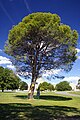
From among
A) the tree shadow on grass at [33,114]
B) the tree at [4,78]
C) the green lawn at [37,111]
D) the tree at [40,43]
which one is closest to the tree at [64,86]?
the tree at [4,78]

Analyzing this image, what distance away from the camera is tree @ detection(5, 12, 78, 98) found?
3182cm

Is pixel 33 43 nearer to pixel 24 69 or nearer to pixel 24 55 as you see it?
pixel 24 55

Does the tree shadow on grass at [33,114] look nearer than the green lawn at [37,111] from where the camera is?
Yes

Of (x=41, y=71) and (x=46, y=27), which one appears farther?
(x=41, y=71)

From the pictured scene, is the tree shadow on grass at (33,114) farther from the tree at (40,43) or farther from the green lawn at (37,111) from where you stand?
the tree at (40,43)

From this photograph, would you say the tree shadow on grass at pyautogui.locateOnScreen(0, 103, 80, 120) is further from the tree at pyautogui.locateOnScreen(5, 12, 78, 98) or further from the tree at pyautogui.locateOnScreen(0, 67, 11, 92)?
the tree at pyautogui.locateOnScreen(0, 67, 11, 92)

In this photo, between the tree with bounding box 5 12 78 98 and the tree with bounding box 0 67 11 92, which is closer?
the tree with bounding box 5 12 78 98

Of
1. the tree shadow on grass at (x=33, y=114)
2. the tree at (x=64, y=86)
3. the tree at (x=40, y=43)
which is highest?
the tree at (x=64, y=86)

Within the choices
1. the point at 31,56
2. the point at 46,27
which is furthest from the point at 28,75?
the point at 46,27

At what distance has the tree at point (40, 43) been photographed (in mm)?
31823

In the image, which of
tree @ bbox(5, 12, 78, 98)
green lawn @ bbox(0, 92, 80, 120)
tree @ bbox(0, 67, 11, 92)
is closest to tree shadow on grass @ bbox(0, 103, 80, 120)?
green lawn @ bbox(0, 92, 80, 120)

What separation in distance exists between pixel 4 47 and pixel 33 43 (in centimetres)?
524

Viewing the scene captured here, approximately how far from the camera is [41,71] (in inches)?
1421

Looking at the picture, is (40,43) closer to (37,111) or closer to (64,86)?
(37,111)
